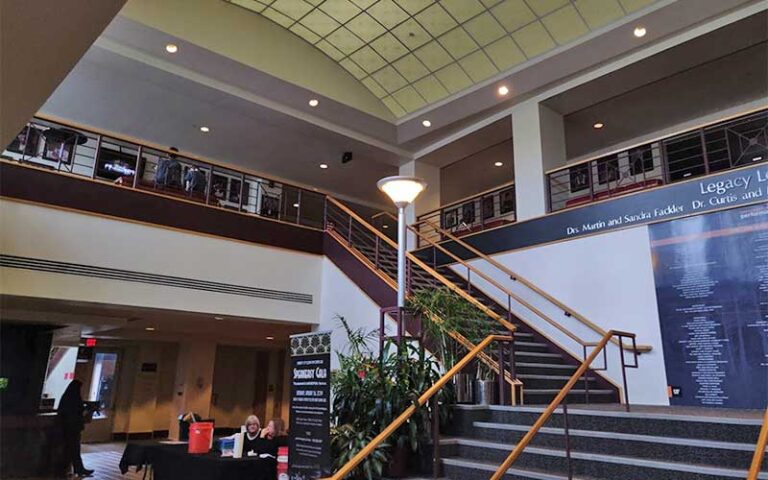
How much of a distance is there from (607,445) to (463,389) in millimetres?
1736

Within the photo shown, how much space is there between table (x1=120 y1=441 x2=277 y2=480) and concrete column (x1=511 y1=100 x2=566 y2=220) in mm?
6278

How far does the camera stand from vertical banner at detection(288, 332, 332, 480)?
3980 millimetres

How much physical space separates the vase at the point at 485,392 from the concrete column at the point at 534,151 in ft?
14.4

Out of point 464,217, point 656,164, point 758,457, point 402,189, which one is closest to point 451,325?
point 402,189

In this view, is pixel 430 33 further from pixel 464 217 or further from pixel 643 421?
pixel 643 421

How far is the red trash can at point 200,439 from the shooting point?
568 centimetres

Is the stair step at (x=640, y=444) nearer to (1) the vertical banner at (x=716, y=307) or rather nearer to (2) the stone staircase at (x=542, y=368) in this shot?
(2) the stone staircase at (x=542, y=368)

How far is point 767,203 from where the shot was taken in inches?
238

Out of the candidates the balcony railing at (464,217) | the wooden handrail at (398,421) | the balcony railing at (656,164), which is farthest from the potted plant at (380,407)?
the balcony railing at (464,217)

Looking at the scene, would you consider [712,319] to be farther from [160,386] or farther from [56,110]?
[160,386]

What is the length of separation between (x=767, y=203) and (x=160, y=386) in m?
16.0

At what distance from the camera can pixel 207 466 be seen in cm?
529

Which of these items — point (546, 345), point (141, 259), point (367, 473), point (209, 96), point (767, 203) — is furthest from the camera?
point (209, 96)

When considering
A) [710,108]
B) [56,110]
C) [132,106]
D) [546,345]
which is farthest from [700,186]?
[56,110]
